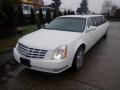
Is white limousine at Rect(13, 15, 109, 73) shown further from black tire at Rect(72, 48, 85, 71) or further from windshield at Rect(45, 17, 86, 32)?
windshield at Rect(45, 17, 86, 32)

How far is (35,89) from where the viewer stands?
10.9ft

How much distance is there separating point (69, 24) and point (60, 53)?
1875 millimetres

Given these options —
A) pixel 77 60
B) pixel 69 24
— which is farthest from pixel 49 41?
pixel 69 24

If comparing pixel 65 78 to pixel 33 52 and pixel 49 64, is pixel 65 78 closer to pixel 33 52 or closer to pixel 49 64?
pixel 49 64

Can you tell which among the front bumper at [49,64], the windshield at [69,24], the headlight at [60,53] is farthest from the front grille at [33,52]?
the windshield at [69,24]

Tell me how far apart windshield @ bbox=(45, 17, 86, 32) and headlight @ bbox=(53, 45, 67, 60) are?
54.4 inches

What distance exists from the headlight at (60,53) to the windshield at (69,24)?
1.38 meters

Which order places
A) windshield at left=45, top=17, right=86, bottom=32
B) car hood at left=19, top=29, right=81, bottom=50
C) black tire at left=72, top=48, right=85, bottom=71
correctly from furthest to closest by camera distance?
windshield at left=45, top=17, right=86, bottom=32, black tire at left=72, top=48, right=85, bottom=71, car hood at left=19, top=29, right=81, bottom=50

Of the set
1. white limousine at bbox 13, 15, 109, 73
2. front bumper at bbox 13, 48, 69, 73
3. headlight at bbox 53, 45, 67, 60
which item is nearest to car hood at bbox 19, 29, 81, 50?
white limousine at bbox 13, 15, 109, 73

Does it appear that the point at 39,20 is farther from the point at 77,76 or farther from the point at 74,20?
the point at 77,76

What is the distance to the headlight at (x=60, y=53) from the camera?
Result: 345cm

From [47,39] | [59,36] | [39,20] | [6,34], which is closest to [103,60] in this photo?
[59,36]

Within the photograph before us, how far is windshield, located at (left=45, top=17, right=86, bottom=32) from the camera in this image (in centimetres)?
483

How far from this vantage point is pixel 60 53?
3.48 meters
